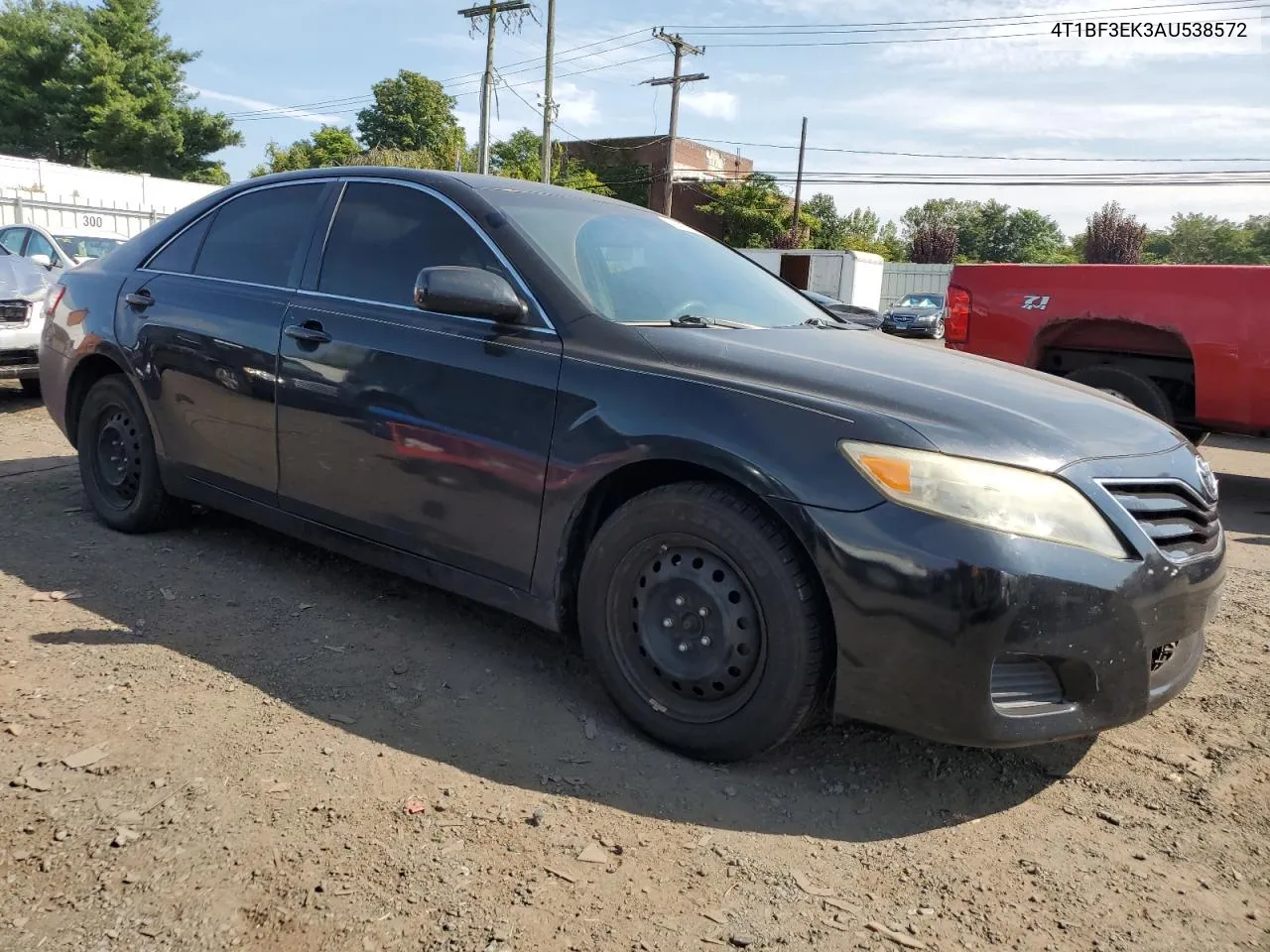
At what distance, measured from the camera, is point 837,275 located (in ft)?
112

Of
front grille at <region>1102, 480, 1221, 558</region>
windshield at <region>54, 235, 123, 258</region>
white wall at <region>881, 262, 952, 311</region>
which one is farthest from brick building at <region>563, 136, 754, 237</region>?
front grille at <region>1102, 480, 1221, 558</region>

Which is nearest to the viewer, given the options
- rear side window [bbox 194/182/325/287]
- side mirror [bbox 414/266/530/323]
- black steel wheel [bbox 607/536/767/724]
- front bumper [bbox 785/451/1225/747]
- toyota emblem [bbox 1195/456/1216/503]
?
front bumper [bbox 785/451/1225/747]

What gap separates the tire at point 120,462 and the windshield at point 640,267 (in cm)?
212

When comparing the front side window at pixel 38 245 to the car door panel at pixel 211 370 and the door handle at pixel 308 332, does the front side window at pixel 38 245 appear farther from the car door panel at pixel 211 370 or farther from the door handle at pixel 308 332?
the door handle at pixel 308 332

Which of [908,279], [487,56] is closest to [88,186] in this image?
[487,56]

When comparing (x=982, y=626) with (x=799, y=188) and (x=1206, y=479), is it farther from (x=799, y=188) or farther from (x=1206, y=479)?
(x=799, y=188)

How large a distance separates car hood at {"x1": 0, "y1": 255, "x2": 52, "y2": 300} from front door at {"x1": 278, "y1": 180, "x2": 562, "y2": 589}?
19.7 feet

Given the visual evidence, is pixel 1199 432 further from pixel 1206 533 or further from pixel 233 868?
pixel 233 868

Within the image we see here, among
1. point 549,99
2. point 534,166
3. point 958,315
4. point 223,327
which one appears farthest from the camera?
point 534,166

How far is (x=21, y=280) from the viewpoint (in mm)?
8336

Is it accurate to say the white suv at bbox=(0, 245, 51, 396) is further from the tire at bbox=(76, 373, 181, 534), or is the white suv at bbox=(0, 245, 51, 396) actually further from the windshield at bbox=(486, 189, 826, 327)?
the windshield at bbox=(486, 189, 826, 327)

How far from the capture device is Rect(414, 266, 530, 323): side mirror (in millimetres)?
2914

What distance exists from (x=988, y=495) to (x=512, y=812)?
4.59 ft

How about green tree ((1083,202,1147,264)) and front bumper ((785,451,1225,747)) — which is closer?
front bumper ((785,451,1225,747))
